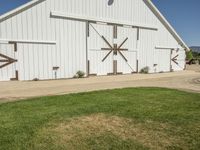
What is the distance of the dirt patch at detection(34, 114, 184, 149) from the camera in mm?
5121

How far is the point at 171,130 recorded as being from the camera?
584 centimetres

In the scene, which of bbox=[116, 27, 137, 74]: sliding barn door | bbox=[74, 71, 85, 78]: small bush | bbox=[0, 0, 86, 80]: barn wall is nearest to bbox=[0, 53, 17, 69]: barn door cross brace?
bbox=[0, 0, 86, 80]: barn wall

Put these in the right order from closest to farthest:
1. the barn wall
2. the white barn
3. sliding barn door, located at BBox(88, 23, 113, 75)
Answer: the barn wall < the white barn < sliding barn door, located at BBox(88, 23, 113, 75)

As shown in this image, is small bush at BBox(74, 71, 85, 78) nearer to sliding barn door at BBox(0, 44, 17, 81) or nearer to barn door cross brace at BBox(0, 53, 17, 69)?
sliding barn door at BBox(0, 44, 17, 81)

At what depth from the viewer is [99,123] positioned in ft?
20.7

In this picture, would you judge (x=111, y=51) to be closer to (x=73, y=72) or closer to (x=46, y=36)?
(x=73, y=72)

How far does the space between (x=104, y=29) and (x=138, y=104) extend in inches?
437

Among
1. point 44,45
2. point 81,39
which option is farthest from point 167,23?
point 44,45

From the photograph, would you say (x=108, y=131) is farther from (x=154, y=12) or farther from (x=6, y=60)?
(x=154, y=12)

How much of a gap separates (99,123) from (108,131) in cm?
61

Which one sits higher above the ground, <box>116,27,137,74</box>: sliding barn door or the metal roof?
the metal roof

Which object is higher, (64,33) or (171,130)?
(64,33)

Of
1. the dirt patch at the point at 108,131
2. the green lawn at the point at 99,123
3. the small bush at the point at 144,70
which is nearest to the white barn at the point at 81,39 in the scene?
the small bush at the point at 144,70

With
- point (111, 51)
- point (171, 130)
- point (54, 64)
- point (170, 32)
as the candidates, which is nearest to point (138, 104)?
point (171, 130)
